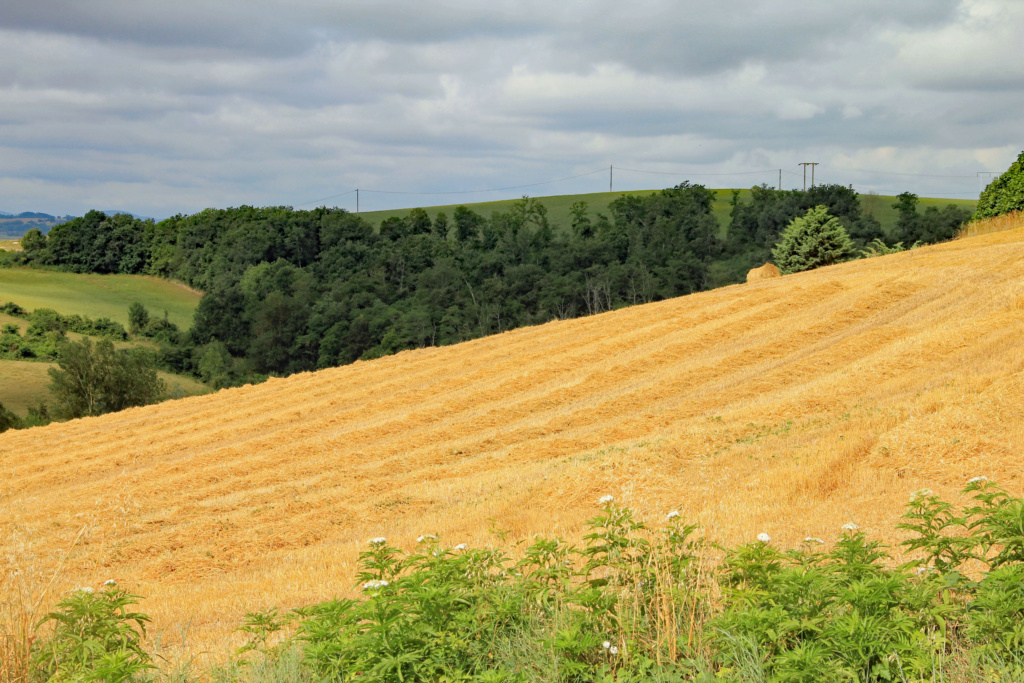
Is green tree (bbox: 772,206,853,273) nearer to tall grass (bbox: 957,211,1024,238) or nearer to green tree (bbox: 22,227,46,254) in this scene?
tall grass (bbox: 957,211,1024,238)

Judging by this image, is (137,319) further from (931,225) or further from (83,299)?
(931,225)

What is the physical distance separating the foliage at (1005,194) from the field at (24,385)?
180 feet

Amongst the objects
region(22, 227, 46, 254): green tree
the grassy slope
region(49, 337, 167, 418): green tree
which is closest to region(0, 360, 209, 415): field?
the grassy slope

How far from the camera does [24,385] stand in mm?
60781

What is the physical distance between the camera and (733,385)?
15391 millimetres

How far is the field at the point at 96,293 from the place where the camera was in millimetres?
83456

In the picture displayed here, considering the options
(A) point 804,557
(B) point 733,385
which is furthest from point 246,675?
(B) point 733,385

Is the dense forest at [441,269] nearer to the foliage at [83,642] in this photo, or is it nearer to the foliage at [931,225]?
the foliage at [931,225]

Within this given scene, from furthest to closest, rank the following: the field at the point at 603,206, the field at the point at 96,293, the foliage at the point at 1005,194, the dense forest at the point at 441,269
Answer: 1. the field at the point at 603,206
2. the field at the point at 96,293
3. the dense forest at the point at 441,269
4. the foliage at the point at 1005,194

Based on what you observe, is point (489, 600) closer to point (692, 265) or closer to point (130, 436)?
point (130, 436)

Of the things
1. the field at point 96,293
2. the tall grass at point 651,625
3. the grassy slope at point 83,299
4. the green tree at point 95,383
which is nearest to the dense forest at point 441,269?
the grassy slope at point 83,299

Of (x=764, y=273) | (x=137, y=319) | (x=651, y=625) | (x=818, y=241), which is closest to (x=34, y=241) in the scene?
(x=137, y=319)

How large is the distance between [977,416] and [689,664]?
7.71 m

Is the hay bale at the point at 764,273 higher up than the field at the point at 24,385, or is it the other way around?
the hay bale at the point at 764,273
